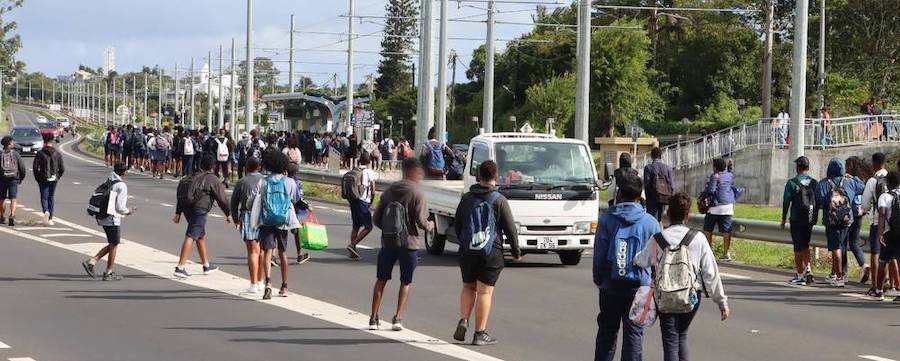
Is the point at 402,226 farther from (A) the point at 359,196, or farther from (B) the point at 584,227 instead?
(A) the point at 359,196

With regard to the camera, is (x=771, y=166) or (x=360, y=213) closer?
(x=360, y=213)

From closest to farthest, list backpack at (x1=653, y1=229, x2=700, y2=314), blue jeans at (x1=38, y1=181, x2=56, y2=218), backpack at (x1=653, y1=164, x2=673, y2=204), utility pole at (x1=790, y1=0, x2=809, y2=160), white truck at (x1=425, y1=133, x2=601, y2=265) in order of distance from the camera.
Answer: backpack at (x1=653, y1=229, x2=700, y2=314)
white truck at (x1=425, y1=133, x2=601, y2=265)
backpack at (x1=653, y1=164, x2=673, y2=204)
utility pole at (x1=790, y1=0, x2=809, y2=160)
blue jeans at (x1=38, y1=181, x2=56, y2=218)

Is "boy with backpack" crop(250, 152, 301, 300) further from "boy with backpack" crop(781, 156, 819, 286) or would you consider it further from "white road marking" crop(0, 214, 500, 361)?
"boy with backpack" crop(781, 156, 819, 286)

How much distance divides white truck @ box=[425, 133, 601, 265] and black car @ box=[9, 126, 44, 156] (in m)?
44.1

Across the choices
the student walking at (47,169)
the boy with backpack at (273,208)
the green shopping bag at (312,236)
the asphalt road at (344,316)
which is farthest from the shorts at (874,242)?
the student walking at (47,169)

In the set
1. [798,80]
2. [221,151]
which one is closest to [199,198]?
[798,80]

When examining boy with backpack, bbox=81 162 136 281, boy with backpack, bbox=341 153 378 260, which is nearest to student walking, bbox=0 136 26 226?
boy with backpack, bbox=341 153 378 260

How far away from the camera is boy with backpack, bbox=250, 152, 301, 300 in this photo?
48.4 ft

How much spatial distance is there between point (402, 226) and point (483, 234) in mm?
1118

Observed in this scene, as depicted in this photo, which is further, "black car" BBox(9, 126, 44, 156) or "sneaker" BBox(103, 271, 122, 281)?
"black car" BBox(9, 126, 44, 156)

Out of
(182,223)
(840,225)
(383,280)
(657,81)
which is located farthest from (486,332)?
(657,81)

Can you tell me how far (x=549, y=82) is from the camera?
300 feet

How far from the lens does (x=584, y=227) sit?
19156mm

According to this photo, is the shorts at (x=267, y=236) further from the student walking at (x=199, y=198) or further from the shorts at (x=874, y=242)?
the shorts at (x=874, y=242)
